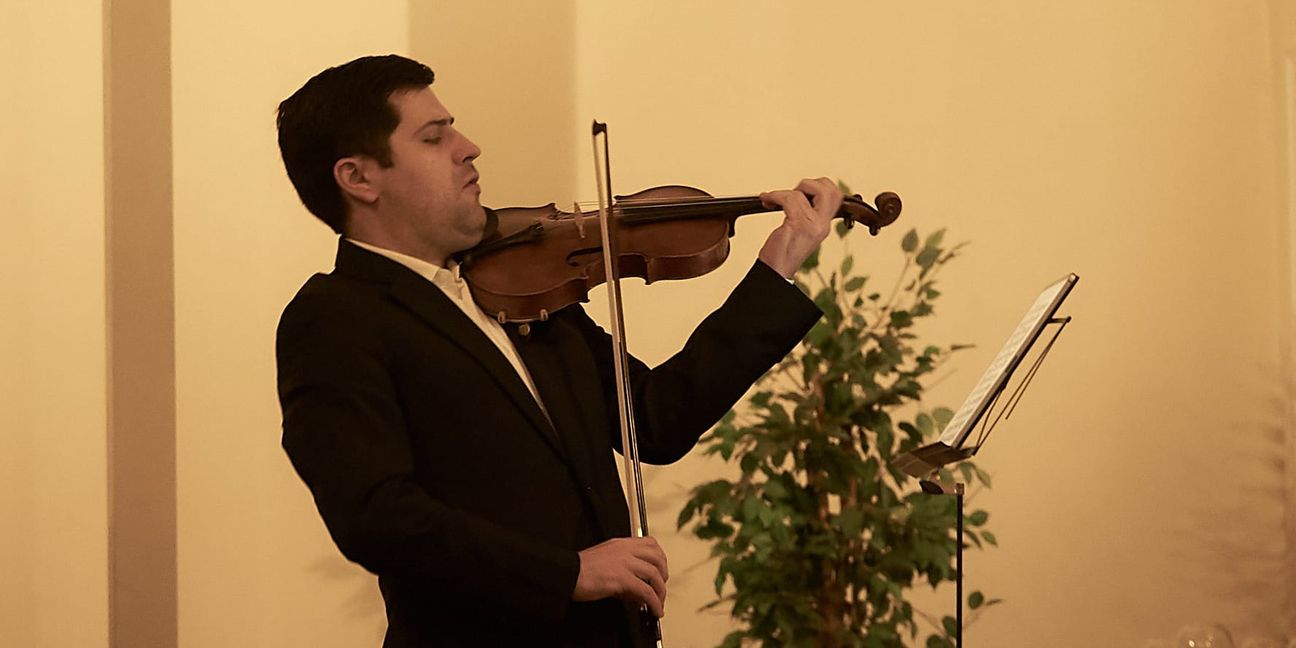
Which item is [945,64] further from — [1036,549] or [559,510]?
[559,510]

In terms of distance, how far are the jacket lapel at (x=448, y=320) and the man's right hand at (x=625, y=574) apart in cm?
16

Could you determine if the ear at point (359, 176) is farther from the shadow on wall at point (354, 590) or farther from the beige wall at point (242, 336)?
the shadow on wall at point (354, 590)

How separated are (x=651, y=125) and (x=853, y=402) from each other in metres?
1.00

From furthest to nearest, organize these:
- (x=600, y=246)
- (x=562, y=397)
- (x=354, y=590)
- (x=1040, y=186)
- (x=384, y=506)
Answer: (x=1040, y=186) → (x=354, y=590) → (x=600, y=246) → (x=562, y=397) → (x=384, y=506)

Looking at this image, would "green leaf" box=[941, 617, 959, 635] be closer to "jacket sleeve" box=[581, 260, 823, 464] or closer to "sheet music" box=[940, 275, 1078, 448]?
"sheet music" box=[940, 275, 1078, 448]

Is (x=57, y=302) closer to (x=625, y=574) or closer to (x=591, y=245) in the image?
(x=591, y=245)

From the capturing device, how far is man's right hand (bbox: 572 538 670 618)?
1438 millimetres

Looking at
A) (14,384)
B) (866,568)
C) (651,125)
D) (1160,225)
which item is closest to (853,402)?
(866,568)

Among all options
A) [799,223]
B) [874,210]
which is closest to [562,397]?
[799,223]

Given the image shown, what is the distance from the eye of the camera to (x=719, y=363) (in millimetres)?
1648

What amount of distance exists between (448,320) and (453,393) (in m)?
0.10

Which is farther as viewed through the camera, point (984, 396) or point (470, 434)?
Answer: point (984, 396)

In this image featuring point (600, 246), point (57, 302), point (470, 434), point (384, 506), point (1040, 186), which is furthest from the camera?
point (1040, 186)

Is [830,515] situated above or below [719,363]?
below
